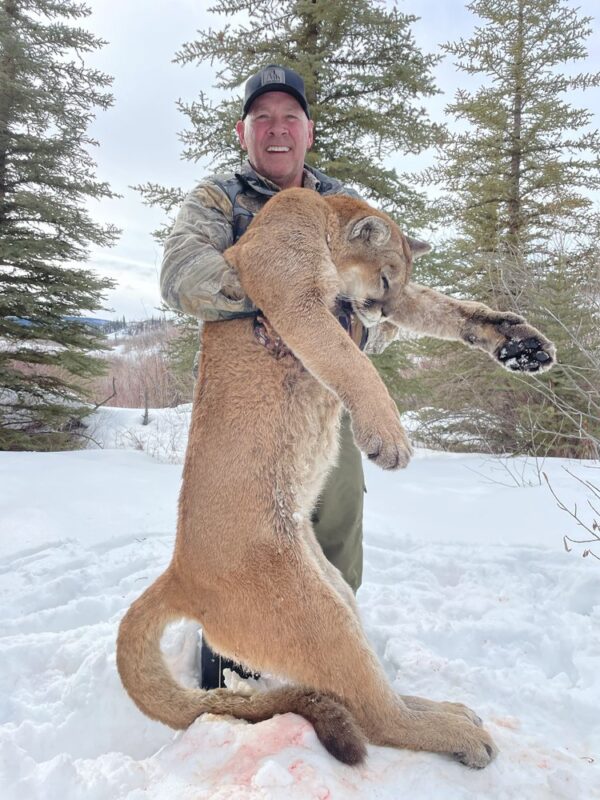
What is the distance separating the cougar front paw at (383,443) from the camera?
1907 millimetres


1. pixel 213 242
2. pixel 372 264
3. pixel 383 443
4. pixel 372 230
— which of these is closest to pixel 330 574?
pixel 383 443

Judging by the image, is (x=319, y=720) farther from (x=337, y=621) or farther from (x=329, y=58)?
(x=329, y=58)

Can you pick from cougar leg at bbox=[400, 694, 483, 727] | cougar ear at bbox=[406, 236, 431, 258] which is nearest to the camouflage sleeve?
cougar ear at bbox=[406, 236, 431, 258]

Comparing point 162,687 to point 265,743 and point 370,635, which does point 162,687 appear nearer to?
point 265,743

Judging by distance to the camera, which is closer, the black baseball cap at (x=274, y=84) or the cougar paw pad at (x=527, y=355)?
the cougar paw pad at (x=527, y=355)

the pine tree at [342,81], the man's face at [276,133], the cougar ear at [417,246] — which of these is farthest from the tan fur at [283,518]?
the pine tree at [342,81]

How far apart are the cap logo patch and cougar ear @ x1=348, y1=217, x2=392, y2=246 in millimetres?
1083

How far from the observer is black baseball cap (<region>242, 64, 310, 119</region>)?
2.96m

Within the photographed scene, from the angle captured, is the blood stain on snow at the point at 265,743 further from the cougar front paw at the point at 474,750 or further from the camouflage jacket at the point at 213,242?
the camouflage jacket at the point at 213,242

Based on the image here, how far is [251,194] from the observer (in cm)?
310

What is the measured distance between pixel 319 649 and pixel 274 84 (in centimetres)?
296

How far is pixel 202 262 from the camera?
2.46 m

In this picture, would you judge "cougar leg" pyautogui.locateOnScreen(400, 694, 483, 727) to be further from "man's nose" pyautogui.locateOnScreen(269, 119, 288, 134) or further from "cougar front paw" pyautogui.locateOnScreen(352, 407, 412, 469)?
"man's nose" pyautogui.locateOnScreen(269, 119, 288, 134)

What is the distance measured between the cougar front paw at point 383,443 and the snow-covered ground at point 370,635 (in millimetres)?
1042
